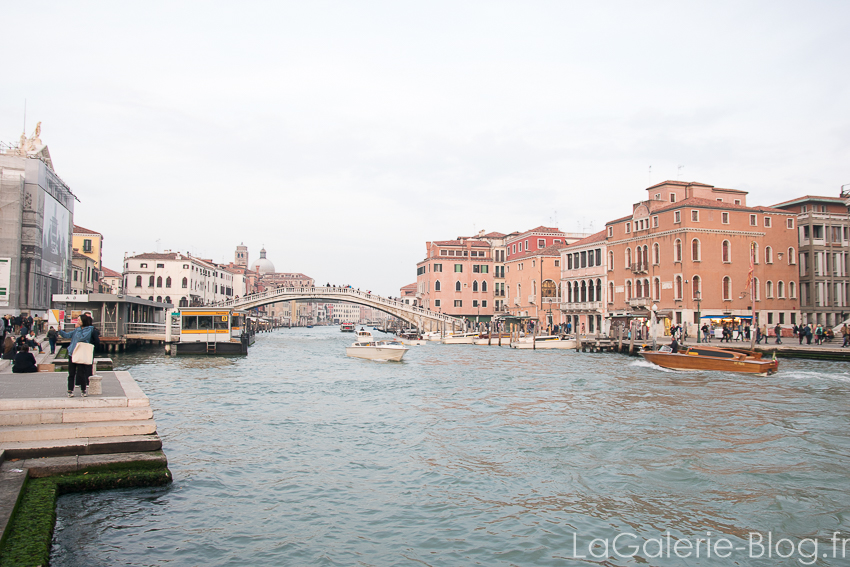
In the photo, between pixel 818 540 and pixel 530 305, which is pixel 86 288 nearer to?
pixel 530 305

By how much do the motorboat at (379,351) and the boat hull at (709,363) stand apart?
1016cm

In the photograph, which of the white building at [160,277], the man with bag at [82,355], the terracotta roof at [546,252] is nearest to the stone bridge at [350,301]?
the terracotta roof at [546,252]

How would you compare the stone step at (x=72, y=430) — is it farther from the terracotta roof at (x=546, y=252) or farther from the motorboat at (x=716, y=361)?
the terracotta roof at (x=546, y=252)

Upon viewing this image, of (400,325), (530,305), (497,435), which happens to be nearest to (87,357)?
(497,435)

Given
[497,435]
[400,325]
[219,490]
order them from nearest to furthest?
[219,490] < [497,435] < [400,325]

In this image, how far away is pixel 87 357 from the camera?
794cm

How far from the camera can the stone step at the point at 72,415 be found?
684 centimetres

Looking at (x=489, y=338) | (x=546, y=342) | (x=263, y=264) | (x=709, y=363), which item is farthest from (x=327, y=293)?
(x=263, y=264)

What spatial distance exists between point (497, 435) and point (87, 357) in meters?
6.16

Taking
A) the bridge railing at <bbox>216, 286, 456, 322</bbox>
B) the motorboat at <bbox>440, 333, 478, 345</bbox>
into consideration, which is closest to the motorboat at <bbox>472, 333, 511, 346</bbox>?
the motorboat at <bbox>440, 333, 478, 345</bbox>

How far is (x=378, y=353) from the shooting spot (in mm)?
27094

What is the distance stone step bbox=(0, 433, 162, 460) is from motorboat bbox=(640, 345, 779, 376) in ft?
56.9

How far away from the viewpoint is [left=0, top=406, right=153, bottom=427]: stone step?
6836 millimetres

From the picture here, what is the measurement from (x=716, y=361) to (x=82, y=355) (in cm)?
1793
